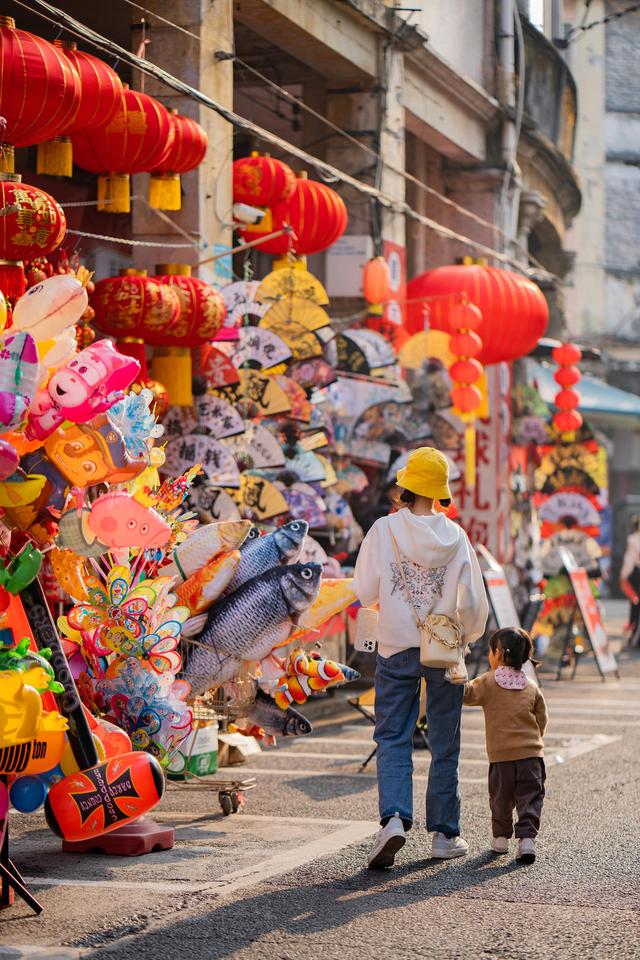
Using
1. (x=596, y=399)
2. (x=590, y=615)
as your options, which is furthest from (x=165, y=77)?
(x=596, y=399)

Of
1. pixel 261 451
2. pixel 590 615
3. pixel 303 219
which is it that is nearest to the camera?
pixel 261 451

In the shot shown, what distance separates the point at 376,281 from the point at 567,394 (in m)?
6.05

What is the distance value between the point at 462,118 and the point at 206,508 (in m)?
10.9

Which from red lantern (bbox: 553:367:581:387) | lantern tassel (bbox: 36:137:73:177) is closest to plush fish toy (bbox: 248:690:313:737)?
lantern tassel (bbox: 36:137:73:177)

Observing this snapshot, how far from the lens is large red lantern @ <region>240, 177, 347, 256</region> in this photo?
14203mm

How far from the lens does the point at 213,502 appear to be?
1188 centimetres

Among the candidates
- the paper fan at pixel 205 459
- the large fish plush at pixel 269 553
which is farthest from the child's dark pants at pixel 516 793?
the paper fan at pixel 205 459

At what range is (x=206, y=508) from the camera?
1185cm

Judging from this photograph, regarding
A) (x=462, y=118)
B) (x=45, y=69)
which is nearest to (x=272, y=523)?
(x=45, y=69)

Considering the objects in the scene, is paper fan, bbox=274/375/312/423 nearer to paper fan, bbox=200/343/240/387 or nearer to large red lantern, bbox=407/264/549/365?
paper fan, bbox=200/343/240/387

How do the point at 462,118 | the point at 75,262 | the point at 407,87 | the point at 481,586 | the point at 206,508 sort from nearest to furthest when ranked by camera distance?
the point at 481,586 → the point at 75,262 → the point at 206,508 → the point at 407,87 → the point at 462,118

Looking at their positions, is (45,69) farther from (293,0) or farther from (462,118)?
(462,118)

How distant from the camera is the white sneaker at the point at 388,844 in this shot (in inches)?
287

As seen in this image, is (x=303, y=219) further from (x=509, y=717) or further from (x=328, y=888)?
(x=328, y=888)
